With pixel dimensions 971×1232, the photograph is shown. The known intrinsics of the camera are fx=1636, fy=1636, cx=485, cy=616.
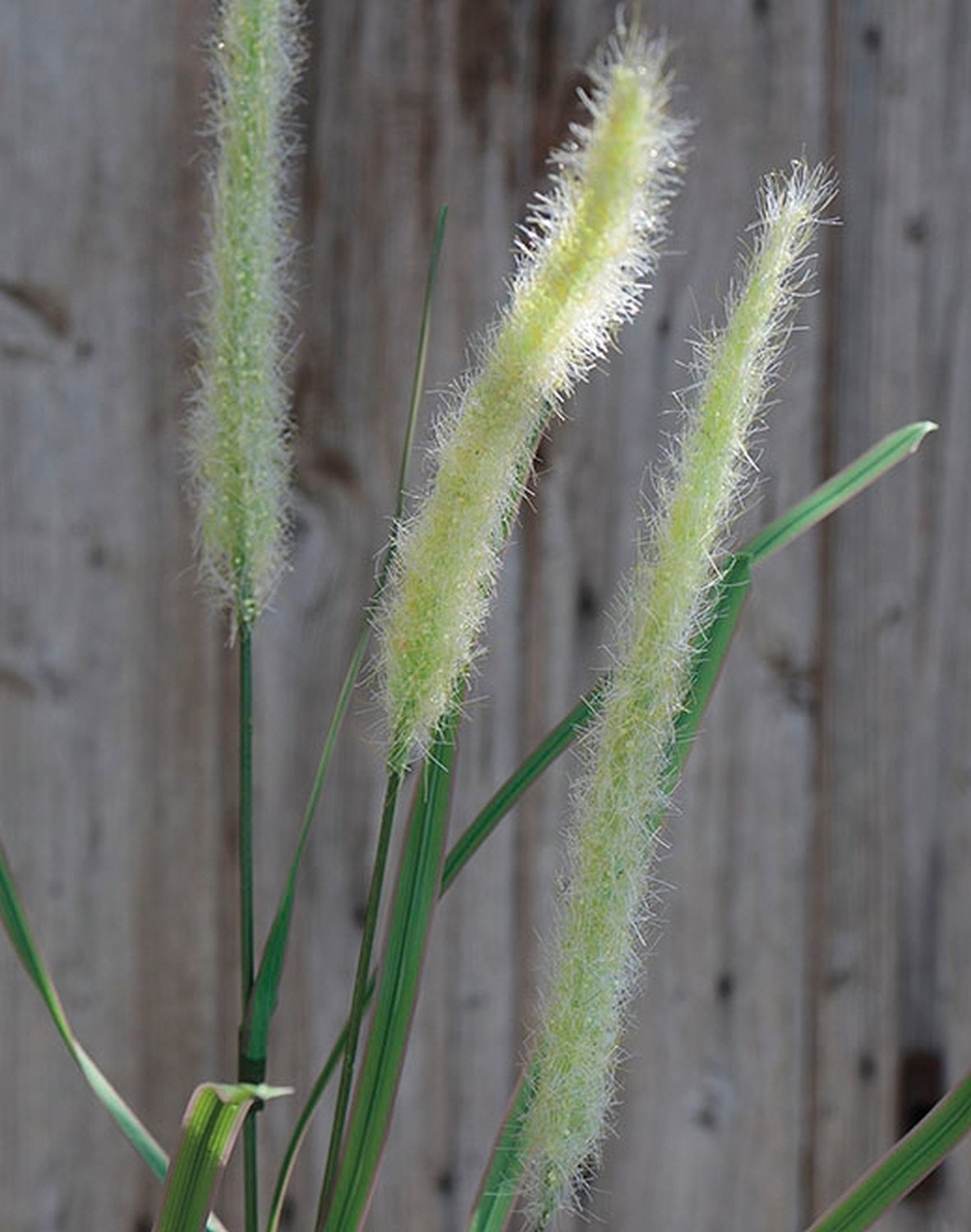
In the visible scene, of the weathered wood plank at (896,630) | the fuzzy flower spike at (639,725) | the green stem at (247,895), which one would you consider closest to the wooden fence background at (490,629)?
the weathered wood plank at (896,630)

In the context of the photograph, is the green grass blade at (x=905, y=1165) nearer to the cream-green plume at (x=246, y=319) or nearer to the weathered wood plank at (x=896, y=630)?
the cream-green plume at (x=246, y=319)

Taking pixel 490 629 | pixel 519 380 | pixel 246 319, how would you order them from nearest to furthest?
pixel 519 380 < pixel 246 319 < pixel 490 629

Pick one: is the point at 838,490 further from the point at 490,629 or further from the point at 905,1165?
the point at 490,629

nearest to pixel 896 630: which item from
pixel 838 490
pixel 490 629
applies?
pixel 490 629

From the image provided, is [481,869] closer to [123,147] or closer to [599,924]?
[123,147]

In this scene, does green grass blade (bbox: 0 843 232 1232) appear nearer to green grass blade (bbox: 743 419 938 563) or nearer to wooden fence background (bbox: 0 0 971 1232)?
green grass blade (bbox: 743 419 938 563)

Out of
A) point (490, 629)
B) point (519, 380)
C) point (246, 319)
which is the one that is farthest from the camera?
point (490, 629)

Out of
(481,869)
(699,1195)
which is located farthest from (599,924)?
(699,1195)
